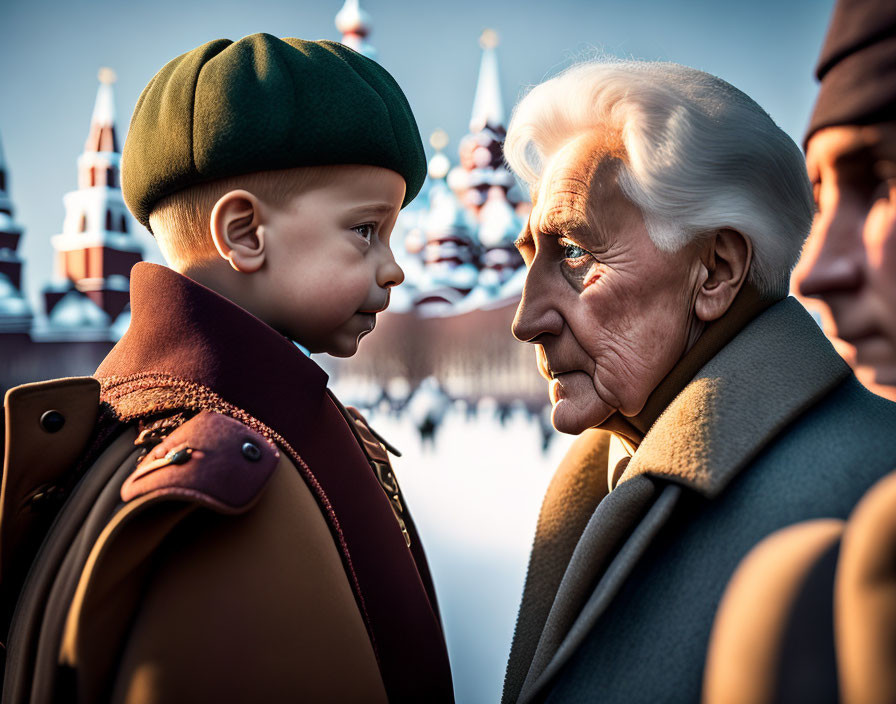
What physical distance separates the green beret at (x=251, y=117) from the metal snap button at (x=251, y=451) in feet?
2.09

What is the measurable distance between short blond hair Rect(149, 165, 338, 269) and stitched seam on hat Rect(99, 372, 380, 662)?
0.36 meters

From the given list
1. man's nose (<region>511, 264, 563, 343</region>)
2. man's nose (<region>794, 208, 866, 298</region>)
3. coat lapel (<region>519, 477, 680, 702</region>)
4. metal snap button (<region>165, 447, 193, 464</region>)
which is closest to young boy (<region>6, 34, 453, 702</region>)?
metal snap button (<region>165, 447, 193, 464</region>)

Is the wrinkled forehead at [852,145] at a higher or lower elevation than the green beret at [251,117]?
higher

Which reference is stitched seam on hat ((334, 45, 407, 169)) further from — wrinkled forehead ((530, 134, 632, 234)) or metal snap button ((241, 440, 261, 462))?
metal snap button ((241, 440, 261, 462))

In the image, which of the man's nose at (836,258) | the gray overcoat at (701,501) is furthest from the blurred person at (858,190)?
the gray overcoat at (701,501)

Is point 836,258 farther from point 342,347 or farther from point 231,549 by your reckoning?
point 342,347

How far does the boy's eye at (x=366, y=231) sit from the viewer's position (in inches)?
66.7

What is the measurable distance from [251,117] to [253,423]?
0.63 meters

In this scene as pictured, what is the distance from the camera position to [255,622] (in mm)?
1163

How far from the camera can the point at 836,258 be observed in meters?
0.87

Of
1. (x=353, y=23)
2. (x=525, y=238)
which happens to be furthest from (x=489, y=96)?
(x=525, y=238)

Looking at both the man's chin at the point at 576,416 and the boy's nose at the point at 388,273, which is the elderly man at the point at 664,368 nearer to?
the man's chin at the point at 576,416

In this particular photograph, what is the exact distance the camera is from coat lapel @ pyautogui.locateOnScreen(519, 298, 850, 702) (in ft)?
4.35

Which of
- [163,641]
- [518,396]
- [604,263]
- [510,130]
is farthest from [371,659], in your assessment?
[518,396]
